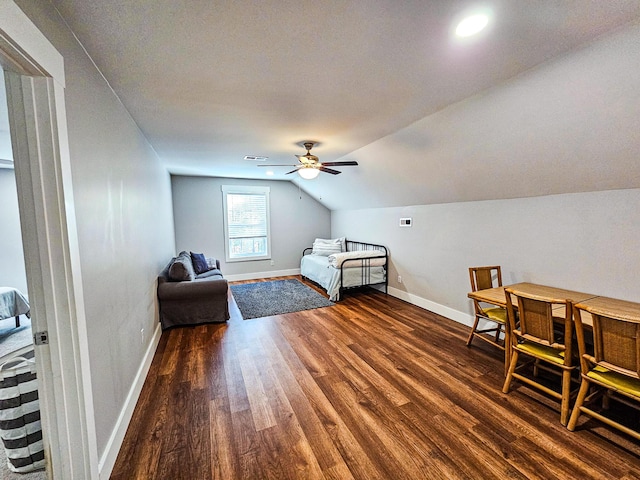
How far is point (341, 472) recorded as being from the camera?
1.60 metres

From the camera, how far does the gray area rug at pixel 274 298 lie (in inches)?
174

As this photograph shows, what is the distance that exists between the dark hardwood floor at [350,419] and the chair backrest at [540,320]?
0.54 m

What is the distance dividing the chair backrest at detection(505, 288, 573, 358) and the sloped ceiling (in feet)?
4.21

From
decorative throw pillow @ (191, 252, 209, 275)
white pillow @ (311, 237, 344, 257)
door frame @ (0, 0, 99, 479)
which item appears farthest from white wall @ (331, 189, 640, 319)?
door frame @ (0, 0, 99, 479)

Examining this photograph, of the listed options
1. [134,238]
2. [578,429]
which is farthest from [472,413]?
[134,238]

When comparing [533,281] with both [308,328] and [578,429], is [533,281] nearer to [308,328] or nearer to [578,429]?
[578,429]

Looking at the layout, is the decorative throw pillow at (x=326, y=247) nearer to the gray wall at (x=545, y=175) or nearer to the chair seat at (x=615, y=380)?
the gray wall at (x=545, y=175)

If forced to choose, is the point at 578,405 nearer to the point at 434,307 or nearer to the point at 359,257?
the point at 434,307

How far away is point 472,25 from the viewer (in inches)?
54.9

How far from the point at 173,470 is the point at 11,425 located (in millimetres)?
898

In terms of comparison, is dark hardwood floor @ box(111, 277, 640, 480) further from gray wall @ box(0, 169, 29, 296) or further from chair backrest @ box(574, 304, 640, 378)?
gray wall @ box(0, 169, 29, 296)

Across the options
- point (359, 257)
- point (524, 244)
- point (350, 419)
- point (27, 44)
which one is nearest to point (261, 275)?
point (359, 257)

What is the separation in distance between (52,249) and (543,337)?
122 inches

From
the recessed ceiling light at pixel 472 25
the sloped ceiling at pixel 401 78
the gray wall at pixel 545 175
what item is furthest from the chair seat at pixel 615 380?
the recessed ceiling light at pixel 472 25
